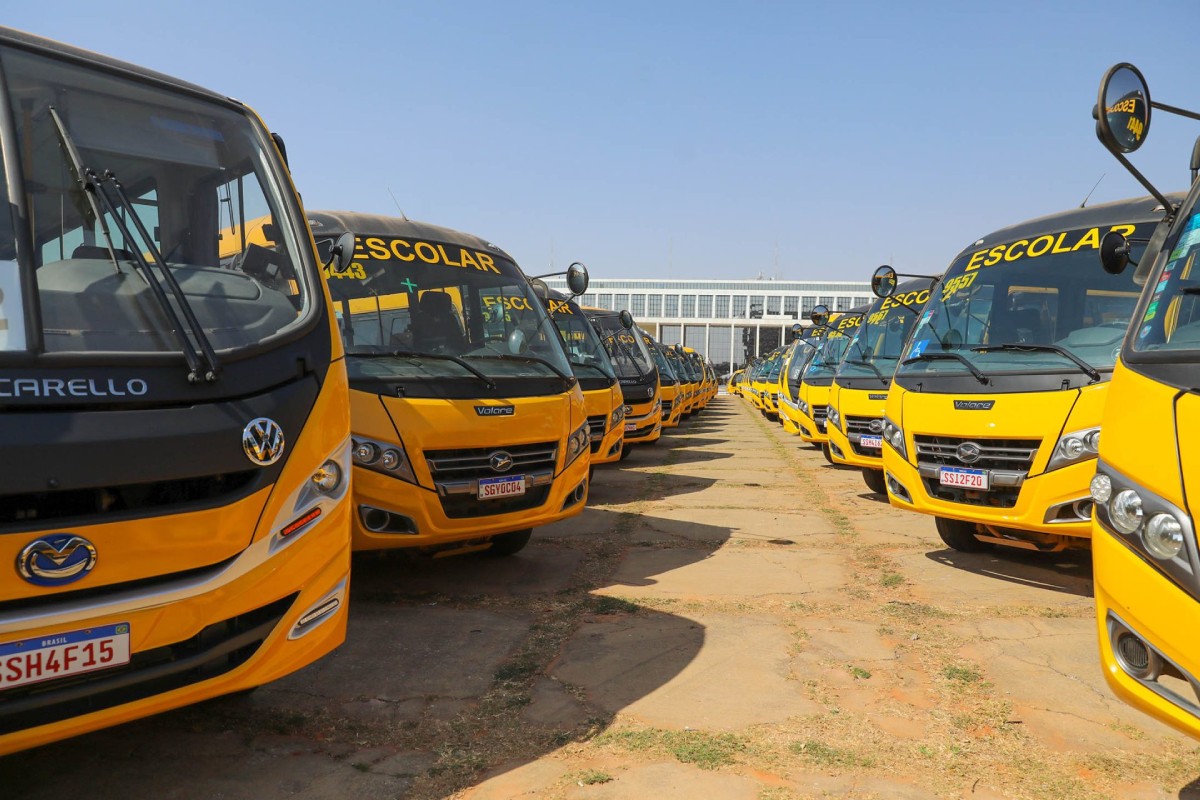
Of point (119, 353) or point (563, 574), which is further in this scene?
point (563, 574)

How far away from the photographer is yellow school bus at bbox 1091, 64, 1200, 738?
2.62 m

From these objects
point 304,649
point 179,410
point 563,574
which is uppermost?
point 179,410

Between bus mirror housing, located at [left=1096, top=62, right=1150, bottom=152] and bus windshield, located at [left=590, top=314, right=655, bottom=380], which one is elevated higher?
bus mirror housing, located at [left=1096, top=62, right=1150, bottom=152]

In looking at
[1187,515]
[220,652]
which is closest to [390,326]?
[220,652]

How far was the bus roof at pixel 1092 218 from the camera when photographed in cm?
633

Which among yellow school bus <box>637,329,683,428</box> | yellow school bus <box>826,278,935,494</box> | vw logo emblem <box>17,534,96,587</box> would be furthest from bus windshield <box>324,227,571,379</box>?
yellow school bus <box>637,329,683,428</box>

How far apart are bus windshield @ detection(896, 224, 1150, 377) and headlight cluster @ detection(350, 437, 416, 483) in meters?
3.64

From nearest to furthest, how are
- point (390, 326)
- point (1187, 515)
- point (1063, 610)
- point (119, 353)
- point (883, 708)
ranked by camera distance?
1. point (1187, 515)
2. point (119, 353)
3. point (883, 708)
4. point (1063, 610)
5. point (390, 326)

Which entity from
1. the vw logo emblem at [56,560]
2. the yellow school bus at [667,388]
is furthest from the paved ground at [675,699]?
the yellow school bus at [667,388]

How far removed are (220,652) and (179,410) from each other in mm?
778

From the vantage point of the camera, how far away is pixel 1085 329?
238 inches

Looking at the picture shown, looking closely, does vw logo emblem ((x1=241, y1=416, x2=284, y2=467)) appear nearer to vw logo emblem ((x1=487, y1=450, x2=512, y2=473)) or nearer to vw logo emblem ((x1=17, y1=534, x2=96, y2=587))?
vw logo emblem ((x1=17, y1=534, x2=96, y2=587))

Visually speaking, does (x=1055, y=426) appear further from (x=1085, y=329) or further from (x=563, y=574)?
(x=563, y=574)

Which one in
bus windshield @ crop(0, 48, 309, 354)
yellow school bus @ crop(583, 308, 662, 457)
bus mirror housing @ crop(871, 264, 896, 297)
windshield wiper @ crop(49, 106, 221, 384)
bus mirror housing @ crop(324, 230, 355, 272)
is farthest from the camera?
yellow school bus @ crop(583, 308, 662, 457)
